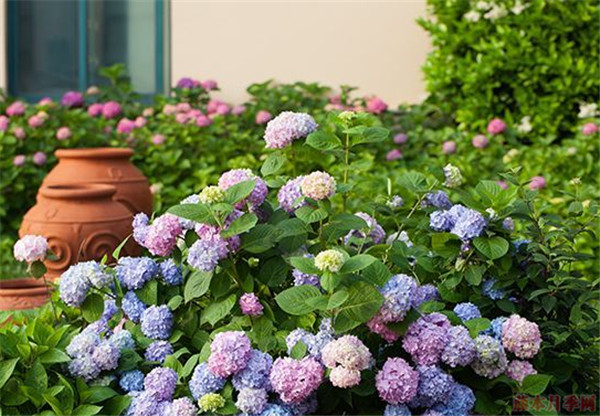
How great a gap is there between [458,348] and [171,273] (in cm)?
67

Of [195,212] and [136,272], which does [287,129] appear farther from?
[136,272]

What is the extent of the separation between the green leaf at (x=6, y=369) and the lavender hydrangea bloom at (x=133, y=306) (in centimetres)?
31

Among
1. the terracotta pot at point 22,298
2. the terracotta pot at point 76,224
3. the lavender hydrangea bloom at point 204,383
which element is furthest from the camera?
the terracotta pot at point 76,224

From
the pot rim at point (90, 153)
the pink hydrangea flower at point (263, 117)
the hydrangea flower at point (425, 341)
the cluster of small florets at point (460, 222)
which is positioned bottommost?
the pink hydrangea flower at point (263, 117)

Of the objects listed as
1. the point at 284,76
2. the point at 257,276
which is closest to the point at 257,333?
the point at 257,276

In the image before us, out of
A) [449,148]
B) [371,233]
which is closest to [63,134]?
[449,148]

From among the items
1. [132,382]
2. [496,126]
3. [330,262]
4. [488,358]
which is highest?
[330,262]

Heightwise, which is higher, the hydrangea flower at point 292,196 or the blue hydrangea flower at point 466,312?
the hydrangea flower at point 292,196

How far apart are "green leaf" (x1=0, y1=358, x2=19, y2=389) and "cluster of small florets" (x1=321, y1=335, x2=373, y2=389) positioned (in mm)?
616

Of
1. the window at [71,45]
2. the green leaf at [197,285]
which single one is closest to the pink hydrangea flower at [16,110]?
the window at [71,45]

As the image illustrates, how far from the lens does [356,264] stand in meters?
1.85

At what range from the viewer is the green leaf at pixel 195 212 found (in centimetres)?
196

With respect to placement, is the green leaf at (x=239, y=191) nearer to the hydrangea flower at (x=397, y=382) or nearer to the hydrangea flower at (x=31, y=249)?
the hydrangea flower at (x=397, y=382)

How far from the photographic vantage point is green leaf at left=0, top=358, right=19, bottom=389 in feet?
6.21
